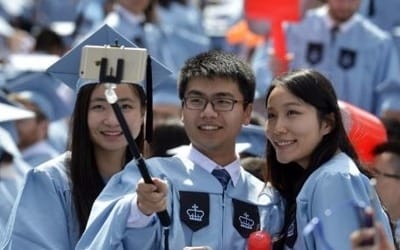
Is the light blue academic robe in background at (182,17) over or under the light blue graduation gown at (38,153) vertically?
over

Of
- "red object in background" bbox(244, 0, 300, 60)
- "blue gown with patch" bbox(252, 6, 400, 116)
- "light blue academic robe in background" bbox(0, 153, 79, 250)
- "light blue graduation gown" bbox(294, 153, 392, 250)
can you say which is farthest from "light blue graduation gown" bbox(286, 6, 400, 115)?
"light blue graduation gown" bbox(294, 153, 392, 250)

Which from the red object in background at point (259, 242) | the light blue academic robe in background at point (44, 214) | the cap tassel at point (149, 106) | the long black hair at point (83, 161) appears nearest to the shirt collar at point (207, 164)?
the cap tassel at point (149, 106)

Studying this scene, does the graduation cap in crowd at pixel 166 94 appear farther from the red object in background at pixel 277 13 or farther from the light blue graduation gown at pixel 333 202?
the light blue graduation gown at pixel 333 202

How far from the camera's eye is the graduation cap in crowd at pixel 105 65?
475cm

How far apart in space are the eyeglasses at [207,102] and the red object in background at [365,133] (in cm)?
97

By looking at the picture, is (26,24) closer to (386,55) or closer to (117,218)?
(386,55)

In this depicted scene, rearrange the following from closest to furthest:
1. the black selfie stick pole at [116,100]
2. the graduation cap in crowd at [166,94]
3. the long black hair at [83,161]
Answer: the black selfie stick pole at [116,100]
the long black hair at [83,161]
the graduation cap in crowd at [166,94]

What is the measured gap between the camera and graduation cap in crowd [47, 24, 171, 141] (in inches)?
187

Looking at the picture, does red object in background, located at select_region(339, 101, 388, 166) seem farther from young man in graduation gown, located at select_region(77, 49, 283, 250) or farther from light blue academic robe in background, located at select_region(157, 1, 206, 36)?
light blue academic robe in background, located at select_region(157, 1, 206, 36)

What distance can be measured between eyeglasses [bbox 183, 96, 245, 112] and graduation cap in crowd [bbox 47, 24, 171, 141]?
163 millimetres

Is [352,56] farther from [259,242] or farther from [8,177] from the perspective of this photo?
[259,242]

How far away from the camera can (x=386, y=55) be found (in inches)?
375

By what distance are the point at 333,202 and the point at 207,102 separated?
28.3 inches

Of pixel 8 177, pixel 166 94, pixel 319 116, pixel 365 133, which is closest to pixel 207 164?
pixel 319 116
